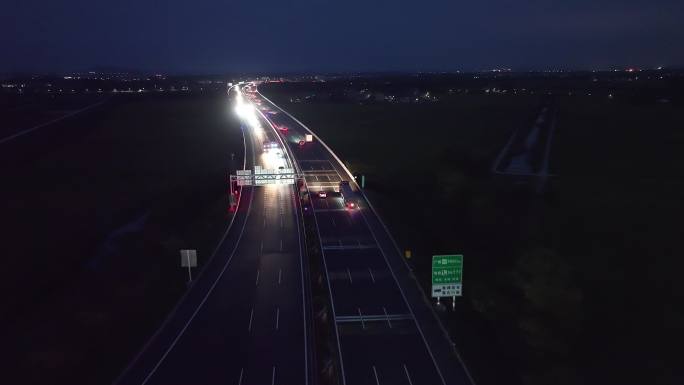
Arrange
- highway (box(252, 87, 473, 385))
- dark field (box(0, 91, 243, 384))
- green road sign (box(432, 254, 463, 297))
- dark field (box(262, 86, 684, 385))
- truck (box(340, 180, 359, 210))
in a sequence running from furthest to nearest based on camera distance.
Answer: truck (box(340, 180, 359, 210)) → green road sign (box(432, 254, 463, 297)) → dark field (box(0, 91, 243, 384)) → dark field (box(262, 86, 684, 385)) → highway (box(252, 87, 473, 385))

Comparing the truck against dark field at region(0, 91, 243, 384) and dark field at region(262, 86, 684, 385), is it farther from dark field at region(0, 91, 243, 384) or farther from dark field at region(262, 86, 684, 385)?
dark field at region(0, 91, 243, 384)

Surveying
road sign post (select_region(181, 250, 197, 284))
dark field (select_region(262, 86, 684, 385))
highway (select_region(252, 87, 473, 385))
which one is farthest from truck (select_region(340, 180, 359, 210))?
road sign post (select_region(181, 250, 197, 284))

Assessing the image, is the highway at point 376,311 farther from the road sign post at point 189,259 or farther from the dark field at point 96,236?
the dark field at point 96,236

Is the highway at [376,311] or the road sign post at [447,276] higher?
the road sign post at [447,276]

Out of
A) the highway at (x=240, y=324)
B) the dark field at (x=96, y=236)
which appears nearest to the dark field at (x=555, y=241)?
the highway at (x=240, y=324)

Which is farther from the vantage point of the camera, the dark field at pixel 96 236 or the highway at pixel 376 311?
the dark field at pixel 96 236

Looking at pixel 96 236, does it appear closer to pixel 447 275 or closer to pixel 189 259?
pixel 189 259

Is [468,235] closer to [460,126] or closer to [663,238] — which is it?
[663,238]

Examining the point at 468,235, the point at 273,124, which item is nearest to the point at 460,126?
the point at 273,124
